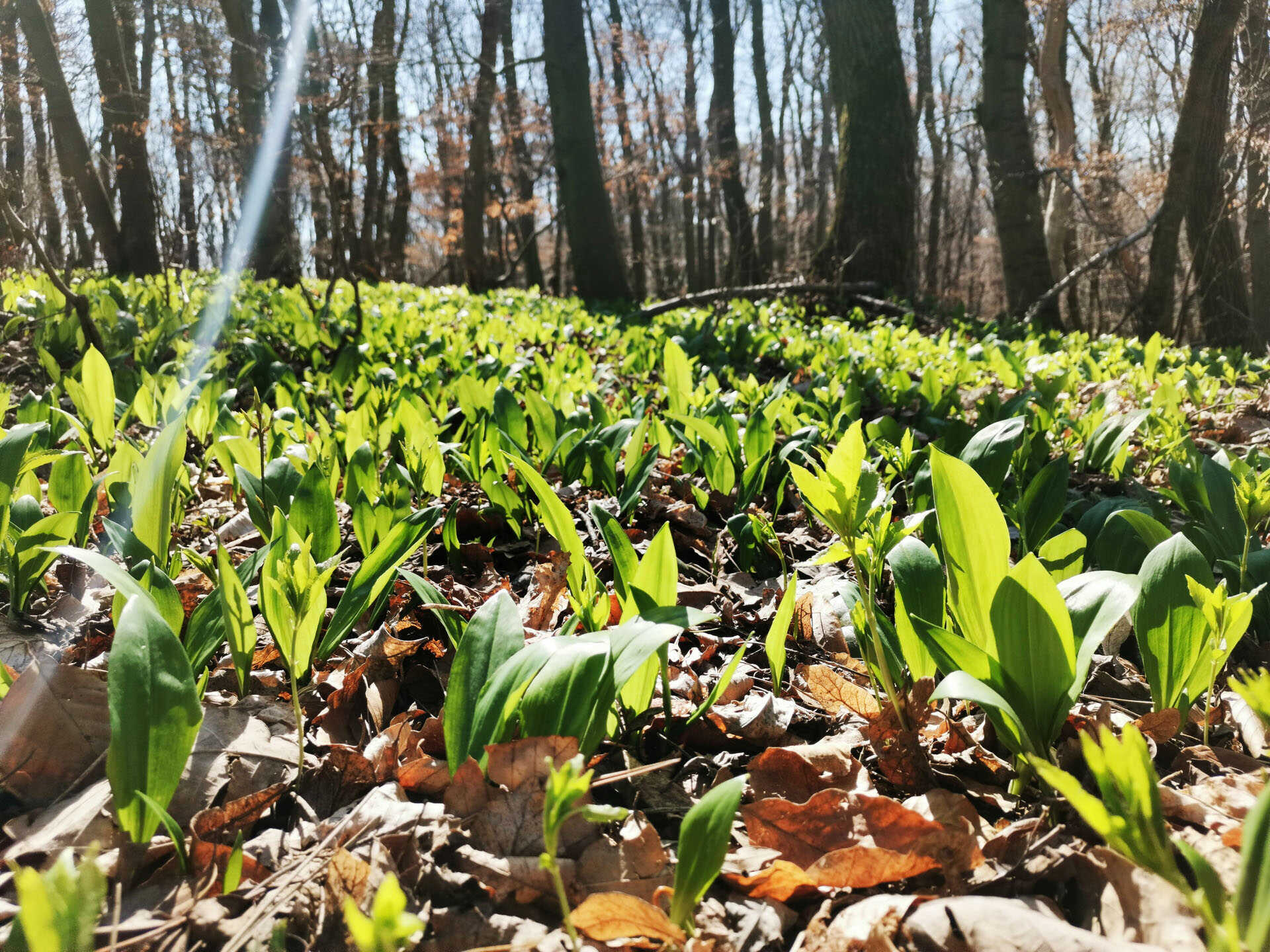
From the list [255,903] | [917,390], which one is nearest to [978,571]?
[255,903]

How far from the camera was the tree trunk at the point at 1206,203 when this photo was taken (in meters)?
6.68

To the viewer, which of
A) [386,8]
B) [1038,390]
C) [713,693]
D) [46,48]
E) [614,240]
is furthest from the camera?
[386,8]

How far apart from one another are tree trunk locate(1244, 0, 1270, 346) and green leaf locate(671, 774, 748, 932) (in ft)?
26.2

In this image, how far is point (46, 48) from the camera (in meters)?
6.34

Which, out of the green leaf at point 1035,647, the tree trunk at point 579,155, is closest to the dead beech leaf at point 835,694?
the green leaf at point 1035,647

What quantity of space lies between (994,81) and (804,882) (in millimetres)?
10444

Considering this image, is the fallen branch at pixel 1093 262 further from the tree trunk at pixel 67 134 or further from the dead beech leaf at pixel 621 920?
the tree trunk at pixel 67 134

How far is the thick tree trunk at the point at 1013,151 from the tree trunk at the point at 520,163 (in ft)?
36.4

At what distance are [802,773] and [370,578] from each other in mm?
806

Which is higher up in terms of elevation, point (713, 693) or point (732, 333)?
point (732, 333)

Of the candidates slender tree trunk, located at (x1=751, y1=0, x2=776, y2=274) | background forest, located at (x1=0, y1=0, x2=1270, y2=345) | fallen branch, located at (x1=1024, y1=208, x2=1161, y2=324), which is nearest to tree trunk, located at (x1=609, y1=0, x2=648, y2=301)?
background forest, located at (x1=0, y1=0, x2=1270, y2=345)

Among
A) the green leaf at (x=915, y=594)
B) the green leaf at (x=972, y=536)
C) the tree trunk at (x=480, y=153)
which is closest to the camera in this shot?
the green leaf at (x=972, y=536)

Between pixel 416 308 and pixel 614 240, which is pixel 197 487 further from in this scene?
pixel 614 240

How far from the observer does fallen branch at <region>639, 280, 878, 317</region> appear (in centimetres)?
807
